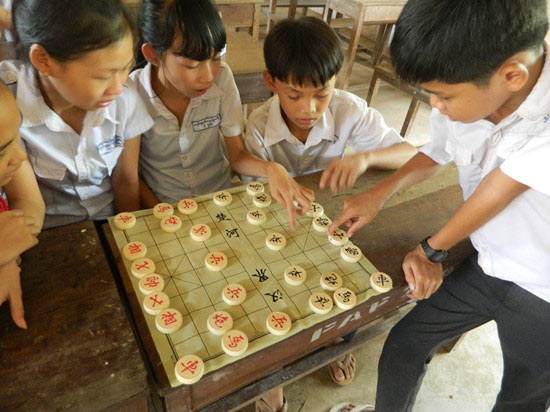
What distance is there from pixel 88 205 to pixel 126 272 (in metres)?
0.47

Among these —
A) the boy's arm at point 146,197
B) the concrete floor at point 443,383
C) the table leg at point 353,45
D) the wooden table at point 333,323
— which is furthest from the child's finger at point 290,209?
the table leg at point 353,45

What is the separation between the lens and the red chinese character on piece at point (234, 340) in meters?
0.60

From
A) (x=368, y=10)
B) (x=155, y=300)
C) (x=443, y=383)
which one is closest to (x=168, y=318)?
(x=155, y=300)

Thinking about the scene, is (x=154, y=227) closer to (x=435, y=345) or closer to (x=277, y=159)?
(x=277, y=159)

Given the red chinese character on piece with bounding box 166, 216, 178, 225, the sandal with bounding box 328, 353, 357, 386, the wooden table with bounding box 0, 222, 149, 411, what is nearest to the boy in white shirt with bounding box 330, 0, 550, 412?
the sandal with bounding box 328, 353, 357, 386

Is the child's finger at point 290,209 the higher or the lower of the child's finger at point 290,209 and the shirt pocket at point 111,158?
the higher

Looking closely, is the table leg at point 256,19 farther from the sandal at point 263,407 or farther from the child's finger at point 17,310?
the child's finger at point 17,310

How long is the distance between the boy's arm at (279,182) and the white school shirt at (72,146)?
0.29m

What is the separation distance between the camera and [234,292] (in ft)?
2.19

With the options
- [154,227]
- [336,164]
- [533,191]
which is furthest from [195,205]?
[533,191]

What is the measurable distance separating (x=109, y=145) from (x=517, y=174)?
920 millimetres

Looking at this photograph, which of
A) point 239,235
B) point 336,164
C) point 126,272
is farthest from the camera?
point 336,164

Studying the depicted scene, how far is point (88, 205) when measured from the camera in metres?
1.08

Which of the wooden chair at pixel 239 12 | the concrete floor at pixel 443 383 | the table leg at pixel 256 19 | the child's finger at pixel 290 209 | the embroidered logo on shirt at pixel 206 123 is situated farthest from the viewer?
the table leg at pixel 256 19
